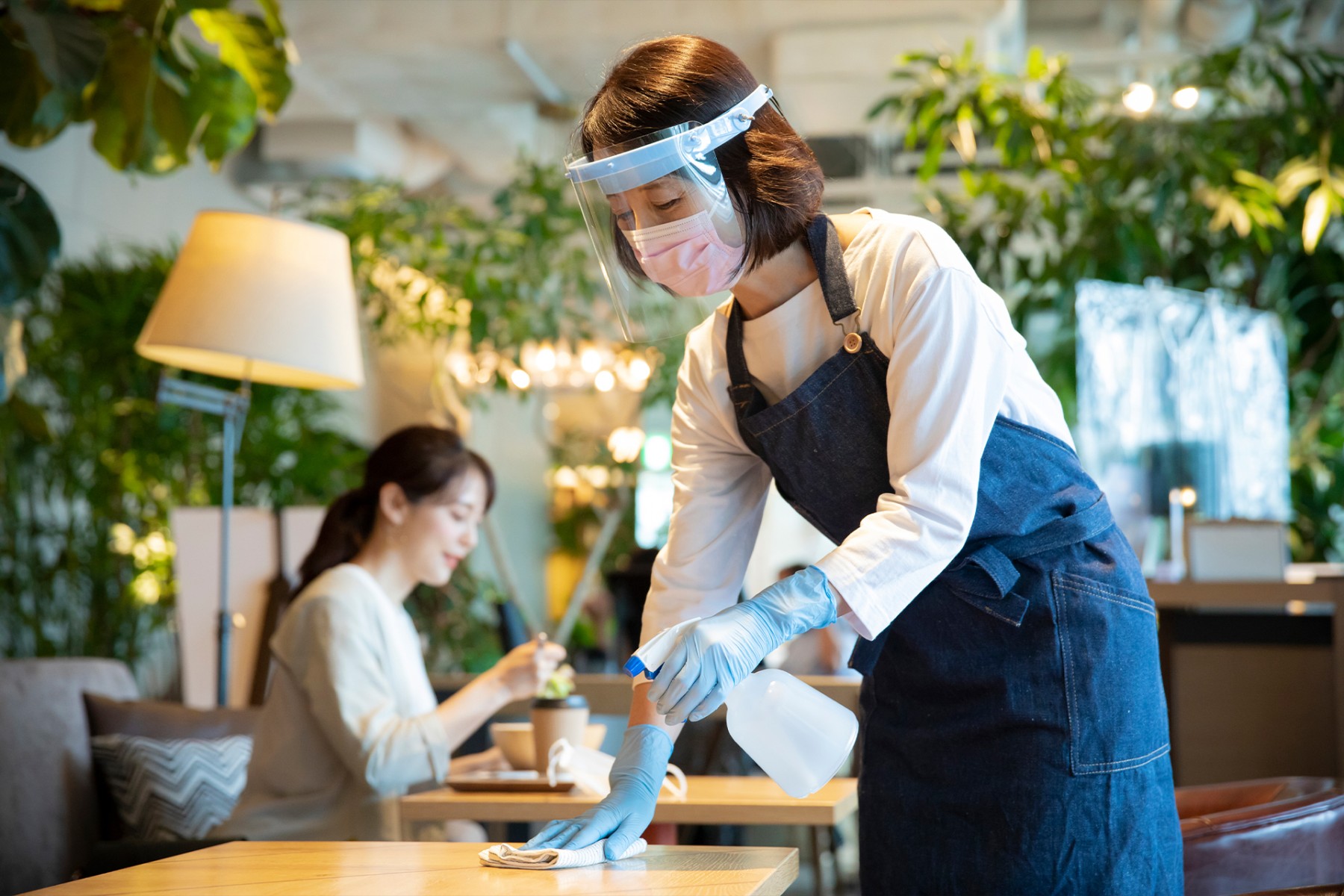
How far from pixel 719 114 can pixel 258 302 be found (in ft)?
6.51

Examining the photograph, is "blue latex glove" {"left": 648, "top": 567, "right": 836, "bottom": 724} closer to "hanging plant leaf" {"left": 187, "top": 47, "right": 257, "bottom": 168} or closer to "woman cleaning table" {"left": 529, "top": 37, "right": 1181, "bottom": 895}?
"woman cleaning table" {"left": 529, "top": 37, "right": 1181, "bottom": 895}

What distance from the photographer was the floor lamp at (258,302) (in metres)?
2.91

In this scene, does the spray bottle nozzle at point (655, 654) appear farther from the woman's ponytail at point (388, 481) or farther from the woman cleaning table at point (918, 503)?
the woman's ponytail at point (388, 481)

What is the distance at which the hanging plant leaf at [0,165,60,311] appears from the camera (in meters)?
2.68

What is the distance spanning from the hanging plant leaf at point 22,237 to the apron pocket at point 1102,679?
7.54 ft

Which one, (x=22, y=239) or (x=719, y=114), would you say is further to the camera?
(x=22, y=239)

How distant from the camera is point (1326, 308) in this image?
425 centimetres

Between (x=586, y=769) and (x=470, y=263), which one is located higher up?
(x=470, y=263)

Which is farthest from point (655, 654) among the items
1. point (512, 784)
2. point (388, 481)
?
point (388, 481)

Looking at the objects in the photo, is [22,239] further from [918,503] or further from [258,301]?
[918,503]

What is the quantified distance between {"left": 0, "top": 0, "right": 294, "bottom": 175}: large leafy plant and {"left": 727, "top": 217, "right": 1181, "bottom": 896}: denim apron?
173cm

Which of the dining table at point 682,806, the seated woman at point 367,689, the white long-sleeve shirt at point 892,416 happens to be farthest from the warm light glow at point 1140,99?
the white long-sleeve shirt at point 892,416

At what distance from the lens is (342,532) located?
2.46 meters

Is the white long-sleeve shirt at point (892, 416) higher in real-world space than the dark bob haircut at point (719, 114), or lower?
lower
